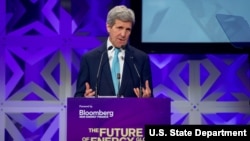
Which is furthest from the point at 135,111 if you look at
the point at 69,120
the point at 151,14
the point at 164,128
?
the point at 151,14

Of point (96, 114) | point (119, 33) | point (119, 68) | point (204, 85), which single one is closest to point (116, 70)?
point (119, 68)

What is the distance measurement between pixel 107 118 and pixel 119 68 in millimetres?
1338

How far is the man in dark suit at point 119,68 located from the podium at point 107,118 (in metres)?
1.06

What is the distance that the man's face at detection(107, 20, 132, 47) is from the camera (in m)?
3.56

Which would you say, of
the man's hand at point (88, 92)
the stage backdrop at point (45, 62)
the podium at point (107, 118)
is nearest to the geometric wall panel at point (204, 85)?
the stage backdrop at point (45, 62)

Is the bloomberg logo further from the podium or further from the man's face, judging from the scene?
the man's face

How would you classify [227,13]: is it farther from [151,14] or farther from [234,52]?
[151,14]

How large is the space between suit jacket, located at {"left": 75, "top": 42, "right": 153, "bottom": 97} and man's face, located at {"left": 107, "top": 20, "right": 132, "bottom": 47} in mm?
70

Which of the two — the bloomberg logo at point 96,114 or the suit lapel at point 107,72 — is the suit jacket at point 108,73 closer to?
the suit lapel at point 107,72

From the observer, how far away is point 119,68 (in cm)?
358

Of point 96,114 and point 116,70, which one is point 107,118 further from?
point 116,70

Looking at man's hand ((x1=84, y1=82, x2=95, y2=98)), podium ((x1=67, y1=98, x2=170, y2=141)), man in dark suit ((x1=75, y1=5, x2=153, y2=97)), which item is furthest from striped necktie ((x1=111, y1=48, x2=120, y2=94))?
podium ((x1=67, y1=98, x2=170, y2=141))

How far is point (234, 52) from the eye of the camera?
410 centimetres

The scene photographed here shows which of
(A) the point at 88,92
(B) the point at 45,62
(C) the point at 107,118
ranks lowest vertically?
(C) the point at 107,118
